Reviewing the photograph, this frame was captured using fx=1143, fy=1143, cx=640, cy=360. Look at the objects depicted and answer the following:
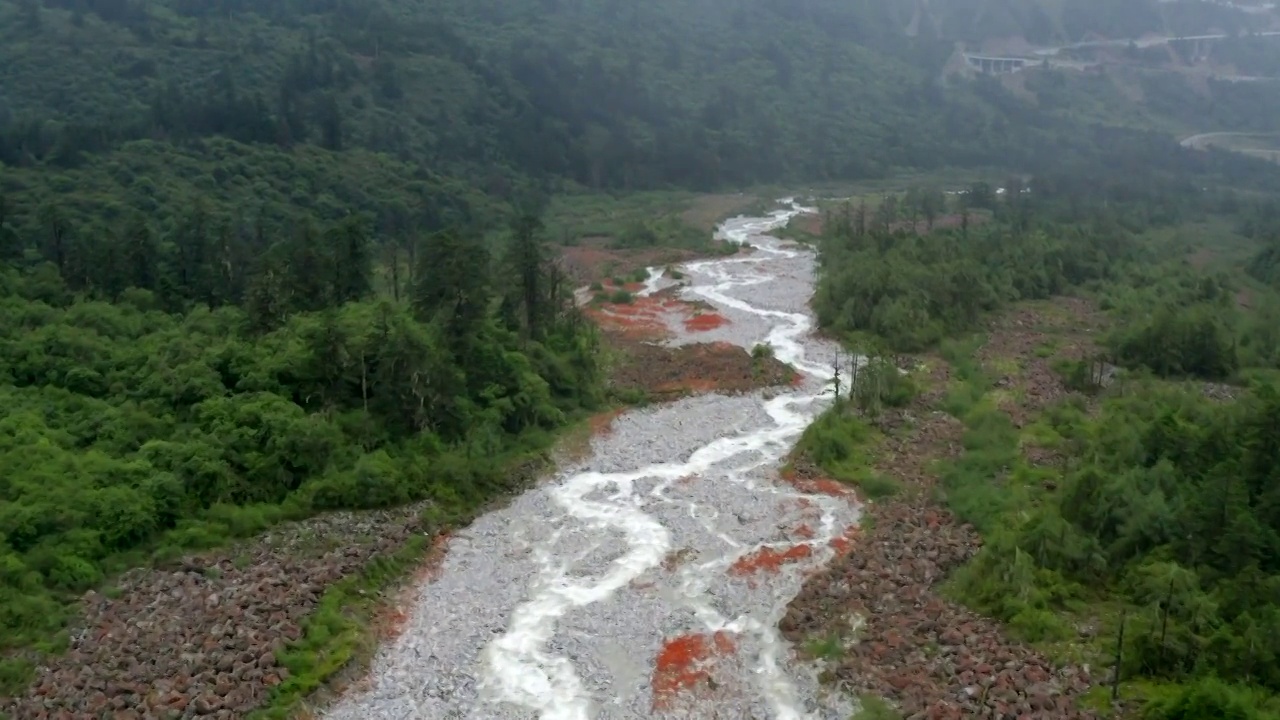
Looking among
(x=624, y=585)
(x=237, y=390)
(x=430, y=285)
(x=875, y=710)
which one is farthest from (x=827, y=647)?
(x=430, y=285)

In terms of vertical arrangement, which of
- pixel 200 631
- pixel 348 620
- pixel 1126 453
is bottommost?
pixel 348 620

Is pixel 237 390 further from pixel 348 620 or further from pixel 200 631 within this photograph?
pixel 200 631

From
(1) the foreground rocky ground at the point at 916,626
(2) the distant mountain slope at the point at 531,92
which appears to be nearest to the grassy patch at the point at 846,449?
(1) the foreground rocky ground at the point at 916,626

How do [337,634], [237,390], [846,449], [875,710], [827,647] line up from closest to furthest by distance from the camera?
[875,710]
[827,647]
[337,634]
[237,390]
[846,449]

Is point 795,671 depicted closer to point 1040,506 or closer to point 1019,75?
point 1040,506

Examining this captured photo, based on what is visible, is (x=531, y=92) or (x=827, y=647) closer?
(x=827, y=647)

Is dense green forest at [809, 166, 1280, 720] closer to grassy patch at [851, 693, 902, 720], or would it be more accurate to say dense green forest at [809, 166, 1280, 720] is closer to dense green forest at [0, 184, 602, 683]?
grassy patch at [851, 693, 902, 720]

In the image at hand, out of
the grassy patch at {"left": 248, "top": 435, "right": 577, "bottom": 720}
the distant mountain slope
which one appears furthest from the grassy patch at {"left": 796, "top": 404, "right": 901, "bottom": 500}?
the distant mountain slope
